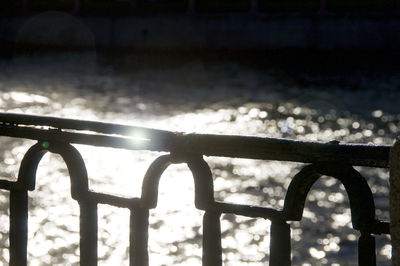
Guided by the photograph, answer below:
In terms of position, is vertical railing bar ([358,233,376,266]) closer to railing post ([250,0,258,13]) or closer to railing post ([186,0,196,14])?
railing post ([250,0,258,13])

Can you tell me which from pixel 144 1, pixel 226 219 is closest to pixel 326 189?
pixel 226 219

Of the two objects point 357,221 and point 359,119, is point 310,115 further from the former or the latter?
point 357,221

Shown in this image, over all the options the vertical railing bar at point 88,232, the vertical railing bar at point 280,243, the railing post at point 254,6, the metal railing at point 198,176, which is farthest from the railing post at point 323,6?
the vertical railing bar at point 280,243

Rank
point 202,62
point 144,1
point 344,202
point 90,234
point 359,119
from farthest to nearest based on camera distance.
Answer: point 144,1
point 202,62
point 359,119
point 344,202
point 90,234


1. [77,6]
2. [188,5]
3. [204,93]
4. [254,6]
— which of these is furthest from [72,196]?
[77,6]

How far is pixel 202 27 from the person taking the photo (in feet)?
101

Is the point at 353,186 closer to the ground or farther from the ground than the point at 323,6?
closer to the ground

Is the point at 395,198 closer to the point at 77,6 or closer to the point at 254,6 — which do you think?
the point at 254,6

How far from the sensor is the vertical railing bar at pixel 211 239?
7.11 feet

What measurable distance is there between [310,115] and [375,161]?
1745cm

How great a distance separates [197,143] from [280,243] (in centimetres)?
37

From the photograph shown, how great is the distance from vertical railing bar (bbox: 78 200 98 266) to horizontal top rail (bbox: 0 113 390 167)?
209 mm

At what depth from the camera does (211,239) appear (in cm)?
218

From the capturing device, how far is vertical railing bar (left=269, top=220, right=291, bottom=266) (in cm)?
209
